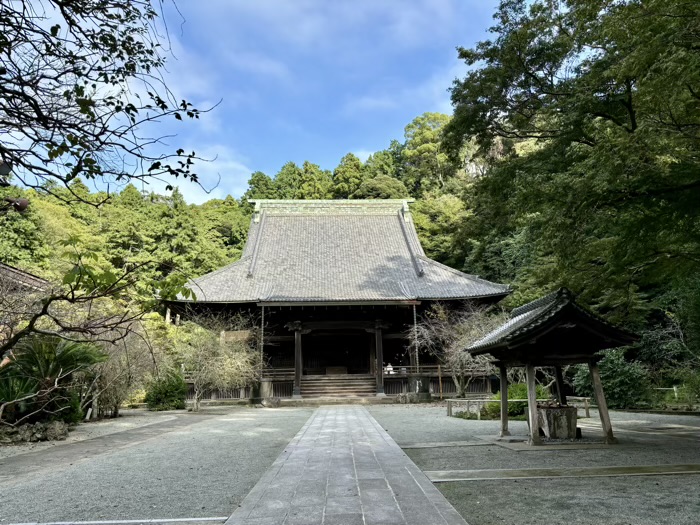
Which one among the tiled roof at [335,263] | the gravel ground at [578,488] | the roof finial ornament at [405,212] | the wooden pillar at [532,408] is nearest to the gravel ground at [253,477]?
the gravel ground at [578,488]

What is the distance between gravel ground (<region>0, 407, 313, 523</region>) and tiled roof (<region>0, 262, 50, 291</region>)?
13.9 ft

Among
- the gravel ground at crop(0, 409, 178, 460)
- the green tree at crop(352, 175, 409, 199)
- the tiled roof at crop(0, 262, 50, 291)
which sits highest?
the green tree at crop(352, 175, 409, 199)

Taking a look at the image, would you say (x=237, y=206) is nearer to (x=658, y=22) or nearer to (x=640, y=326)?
(x=640, y=326)

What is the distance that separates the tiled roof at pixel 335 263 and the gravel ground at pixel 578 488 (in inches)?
459

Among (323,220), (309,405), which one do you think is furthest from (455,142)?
(323,220)

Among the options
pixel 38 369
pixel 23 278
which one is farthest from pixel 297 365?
pixel 38 369

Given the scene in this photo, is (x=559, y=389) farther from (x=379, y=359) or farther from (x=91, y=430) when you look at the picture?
(x=379, y=359)

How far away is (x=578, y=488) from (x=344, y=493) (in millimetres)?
2220

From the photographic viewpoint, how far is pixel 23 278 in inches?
449

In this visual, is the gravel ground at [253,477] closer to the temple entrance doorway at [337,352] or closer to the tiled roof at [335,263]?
the tiled roof at [335,263]

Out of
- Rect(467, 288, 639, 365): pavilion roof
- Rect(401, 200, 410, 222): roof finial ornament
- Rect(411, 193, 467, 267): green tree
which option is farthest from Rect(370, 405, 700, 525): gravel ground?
Rect(411, 193, 467, 267): green tree

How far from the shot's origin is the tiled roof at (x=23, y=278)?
10620mm

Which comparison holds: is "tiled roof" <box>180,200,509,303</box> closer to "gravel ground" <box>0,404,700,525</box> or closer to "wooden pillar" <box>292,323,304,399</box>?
"wooden pillar" <box>292,323,304,399</box>

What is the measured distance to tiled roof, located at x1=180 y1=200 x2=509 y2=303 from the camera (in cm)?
1912
